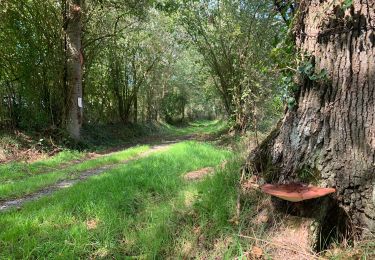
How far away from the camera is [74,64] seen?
41.2 ft

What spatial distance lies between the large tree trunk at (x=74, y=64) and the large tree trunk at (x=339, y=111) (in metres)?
10.8

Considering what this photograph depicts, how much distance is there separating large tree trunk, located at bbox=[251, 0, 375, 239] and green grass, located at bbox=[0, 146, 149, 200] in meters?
5.09

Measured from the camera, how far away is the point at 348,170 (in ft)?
9.65

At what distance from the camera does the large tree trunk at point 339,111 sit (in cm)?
289

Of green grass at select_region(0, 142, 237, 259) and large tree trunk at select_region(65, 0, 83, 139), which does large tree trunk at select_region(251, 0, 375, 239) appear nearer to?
green grass at select_region(0, 142, 237, 259)

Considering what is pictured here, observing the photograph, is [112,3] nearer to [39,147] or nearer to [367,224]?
[39,147]

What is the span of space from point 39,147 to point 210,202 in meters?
9.32

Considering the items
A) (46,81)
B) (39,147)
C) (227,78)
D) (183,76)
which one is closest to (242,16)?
(227,78)

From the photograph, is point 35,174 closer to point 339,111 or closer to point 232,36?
point 339,111

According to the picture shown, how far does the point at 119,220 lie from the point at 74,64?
1006 cm

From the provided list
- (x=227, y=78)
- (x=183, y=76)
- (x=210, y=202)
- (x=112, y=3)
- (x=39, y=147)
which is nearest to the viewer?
(x=210, y=202)

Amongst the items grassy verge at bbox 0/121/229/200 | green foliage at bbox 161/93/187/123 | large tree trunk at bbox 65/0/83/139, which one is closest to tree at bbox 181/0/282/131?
grassy verge at bbox 0/121/229/200

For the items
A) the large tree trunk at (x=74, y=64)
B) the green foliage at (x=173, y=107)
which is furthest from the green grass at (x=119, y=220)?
the green foliage at (x=173, y=107)

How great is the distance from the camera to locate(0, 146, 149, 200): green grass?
6112 millimetres
